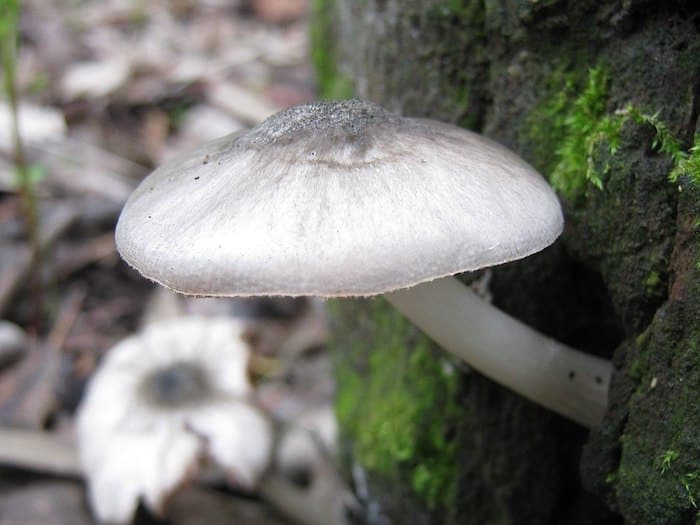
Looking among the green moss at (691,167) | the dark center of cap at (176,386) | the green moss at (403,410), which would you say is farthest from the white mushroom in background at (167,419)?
the green moss at (691,167)

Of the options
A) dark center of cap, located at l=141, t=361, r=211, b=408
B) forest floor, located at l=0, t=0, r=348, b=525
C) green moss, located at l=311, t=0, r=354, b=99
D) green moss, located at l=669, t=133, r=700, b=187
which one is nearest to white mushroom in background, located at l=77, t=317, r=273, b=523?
dark center of cap, located at l=141, t=361, r=211, b=408

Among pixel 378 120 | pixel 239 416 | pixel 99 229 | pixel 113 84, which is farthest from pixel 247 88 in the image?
pixel 378 120

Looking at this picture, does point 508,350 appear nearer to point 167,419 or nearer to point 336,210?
point 336,210

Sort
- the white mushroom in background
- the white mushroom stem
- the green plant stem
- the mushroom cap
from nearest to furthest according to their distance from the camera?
the mushroom cap → the white mushroom stem → the white mushroom in background → the green plant stem

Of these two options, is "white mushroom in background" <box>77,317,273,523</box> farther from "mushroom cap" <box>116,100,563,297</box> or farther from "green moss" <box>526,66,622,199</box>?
"green moss" <box>526,66,622,199</box>

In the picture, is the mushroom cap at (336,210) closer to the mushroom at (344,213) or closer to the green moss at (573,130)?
the mushroom at (344,213)

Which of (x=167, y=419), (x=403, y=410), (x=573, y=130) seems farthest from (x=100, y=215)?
(x=573, y=130)

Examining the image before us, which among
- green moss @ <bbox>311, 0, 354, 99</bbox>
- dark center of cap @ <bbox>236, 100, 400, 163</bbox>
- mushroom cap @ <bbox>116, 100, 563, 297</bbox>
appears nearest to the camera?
mushroom cap @ <bbox>116, 100, 563, 297</bbox>

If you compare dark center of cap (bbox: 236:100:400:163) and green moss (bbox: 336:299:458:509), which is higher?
dark center of cap (bbox: 236:100:400:163)
